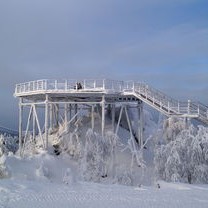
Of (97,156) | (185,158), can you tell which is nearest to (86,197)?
(185,158)

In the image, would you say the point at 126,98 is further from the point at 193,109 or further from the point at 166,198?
the point at 166,198

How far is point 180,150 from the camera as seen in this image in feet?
110

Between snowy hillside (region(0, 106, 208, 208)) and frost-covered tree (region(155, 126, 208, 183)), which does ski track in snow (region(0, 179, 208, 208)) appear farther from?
frost-covered tree (region(155, 126, 208, 183))

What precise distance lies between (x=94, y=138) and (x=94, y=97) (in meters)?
5.78

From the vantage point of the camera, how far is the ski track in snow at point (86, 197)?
1725 centimetres

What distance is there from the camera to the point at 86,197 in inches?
744

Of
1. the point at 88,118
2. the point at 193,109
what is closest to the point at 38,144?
the point at 88,118

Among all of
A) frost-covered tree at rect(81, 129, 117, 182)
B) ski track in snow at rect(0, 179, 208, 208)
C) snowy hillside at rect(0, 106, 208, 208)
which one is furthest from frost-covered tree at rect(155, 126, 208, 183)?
ski track in snow at rect(0, 179, 208, 208)

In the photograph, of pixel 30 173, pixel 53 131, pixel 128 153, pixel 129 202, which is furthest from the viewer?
pixel 53 131

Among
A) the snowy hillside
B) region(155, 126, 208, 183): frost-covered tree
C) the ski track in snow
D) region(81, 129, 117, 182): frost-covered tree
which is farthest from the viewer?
region(81, 129, 117, 182): frost-covered tree

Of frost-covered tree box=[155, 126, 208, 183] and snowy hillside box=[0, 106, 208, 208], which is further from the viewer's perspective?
frost-covered tree box=[155, 126, 208, 183]

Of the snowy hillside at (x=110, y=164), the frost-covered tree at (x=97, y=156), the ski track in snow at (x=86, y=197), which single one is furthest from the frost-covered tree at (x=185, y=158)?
the ski track in snow at (x=86, y=197)

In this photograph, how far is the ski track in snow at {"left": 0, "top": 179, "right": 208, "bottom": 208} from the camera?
1725 cm

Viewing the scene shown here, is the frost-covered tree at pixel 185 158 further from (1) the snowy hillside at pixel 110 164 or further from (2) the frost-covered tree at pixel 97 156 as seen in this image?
(2) the frost-covered tree at pixel 97 156
